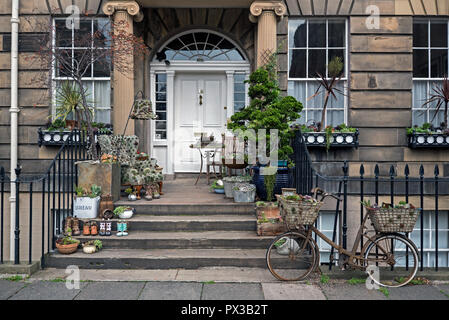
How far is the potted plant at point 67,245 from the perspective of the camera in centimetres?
499

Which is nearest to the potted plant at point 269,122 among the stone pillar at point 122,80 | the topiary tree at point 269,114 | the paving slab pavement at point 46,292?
the topiary tree at point 269,114

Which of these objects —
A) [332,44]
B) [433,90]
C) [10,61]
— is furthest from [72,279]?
[433,90]

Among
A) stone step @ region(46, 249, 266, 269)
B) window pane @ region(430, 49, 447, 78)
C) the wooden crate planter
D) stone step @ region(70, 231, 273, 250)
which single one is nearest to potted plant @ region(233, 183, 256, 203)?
the wooden crate planter

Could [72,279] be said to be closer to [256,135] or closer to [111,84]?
[256,135]

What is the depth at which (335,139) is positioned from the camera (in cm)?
788

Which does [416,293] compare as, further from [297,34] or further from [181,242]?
[297,34]

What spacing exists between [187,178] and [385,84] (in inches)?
203

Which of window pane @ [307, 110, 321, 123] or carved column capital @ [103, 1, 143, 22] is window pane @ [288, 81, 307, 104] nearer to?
window pane @ [307, 110, 321, 123]

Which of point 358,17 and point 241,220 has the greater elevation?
point 358,17

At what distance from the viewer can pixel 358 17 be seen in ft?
26.7

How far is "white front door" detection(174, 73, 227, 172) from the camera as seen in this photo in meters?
9.23

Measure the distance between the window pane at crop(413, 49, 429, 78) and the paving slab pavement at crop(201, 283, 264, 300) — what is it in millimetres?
6681

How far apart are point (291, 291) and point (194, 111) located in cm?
604
